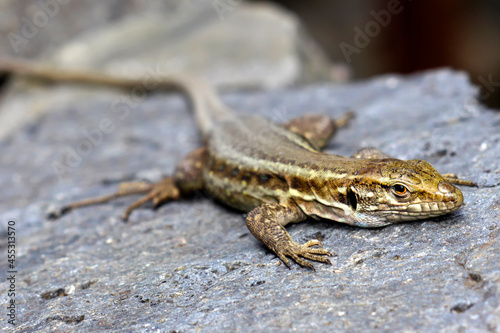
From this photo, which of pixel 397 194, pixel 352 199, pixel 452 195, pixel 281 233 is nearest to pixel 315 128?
pixel 352 199

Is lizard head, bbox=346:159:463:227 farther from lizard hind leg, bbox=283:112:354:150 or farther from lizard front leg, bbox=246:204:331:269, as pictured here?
lizard hind leg, bbox=283:112:354:150

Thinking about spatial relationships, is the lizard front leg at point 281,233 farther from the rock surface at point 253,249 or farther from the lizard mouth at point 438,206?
the lizard mouth at point 438,206

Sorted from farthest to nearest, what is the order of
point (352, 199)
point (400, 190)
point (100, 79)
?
1. point (100, 79)
2. point (352, 199)
3. point (400, 190)

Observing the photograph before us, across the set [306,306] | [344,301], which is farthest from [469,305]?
[306,306]

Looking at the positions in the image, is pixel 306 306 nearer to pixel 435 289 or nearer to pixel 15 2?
pixel 435 289

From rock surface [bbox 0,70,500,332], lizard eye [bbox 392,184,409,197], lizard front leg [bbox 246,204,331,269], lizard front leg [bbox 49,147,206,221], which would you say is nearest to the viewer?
rock surface [bbox 0,70,500,332]

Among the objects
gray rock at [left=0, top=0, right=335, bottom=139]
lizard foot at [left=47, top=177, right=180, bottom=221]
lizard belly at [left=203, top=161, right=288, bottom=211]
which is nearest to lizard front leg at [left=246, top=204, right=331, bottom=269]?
lizard belly at [left=203, top=161, right=288, bottom=211]

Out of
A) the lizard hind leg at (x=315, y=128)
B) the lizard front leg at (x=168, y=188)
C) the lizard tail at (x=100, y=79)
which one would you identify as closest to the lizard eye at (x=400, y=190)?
the lizard hind leg at (x=315, y=128)

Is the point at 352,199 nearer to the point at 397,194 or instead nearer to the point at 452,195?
the point at 397,194
